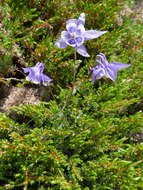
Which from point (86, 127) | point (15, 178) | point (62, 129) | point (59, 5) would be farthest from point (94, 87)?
point (15, 178)

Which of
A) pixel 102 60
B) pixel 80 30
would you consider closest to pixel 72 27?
pixel 80 30

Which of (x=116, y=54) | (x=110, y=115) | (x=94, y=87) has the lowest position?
(x=110, y=115)

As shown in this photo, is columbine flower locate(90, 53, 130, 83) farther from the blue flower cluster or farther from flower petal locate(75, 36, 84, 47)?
flower petal locate(75, 36, 84, 47)

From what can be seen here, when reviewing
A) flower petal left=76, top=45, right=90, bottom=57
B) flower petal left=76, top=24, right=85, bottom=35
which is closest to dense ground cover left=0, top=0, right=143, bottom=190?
flower petal left=76, top=45, right=90, bottom=57

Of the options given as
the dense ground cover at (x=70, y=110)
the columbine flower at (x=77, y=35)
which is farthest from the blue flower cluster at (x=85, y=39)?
the dense ground cover at (x=70, y=110)

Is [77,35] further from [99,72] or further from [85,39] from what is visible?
[99,72]

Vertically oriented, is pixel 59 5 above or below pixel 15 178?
above

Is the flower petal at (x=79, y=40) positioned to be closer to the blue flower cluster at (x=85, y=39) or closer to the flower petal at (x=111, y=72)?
the blue flower cluster at (x=85, y=39)

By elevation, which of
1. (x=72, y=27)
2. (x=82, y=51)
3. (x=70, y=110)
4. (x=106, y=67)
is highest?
(x=72, y=27)

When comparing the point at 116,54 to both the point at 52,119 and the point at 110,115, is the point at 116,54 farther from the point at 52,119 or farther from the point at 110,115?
the point at 52,119
